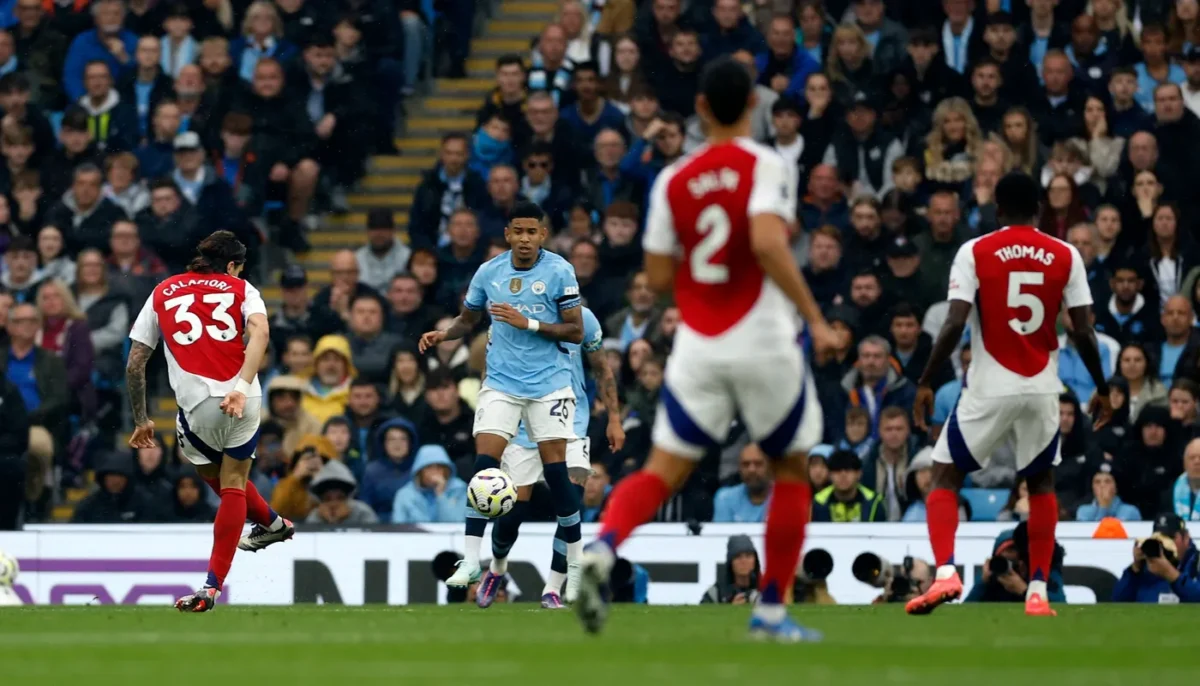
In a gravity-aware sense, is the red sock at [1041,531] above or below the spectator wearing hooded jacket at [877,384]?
below

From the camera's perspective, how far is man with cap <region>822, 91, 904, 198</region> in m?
22.1

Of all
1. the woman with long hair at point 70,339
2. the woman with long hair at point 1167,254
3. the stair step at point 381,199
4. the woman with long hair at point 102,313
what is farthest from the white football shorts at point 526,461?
the stair step at point 381,199

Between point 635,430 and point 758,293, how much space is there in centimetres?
1023

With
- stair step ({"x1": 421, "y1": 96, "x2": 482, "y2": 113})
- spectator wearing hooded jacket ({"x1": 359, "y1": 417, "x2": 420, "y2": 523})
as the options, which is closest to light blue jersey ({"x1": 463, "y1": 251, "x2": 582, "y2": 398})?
spectator wearing hooded jacket ({"x1": 359, "y1": 417, "x2": 420, "y2": 523})

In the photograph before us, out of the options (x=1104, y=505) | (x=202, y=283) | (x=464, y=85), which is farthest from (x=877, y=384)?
(x=464, y=85)

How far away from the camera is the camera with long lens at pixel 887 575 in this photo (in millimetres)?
17125

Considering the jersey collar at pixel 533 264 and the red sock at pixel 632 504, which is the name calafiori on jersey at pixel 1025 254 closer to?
the jersey collar at pixel 533 264

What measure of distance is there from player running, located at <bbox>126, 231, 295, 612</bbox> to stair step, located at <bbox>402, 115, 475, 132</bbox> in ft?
38.7

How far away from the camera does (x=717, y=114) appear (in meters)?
9.93

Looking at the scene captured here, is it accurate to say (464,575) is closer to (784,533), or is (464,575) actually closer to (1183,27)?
(784,533)

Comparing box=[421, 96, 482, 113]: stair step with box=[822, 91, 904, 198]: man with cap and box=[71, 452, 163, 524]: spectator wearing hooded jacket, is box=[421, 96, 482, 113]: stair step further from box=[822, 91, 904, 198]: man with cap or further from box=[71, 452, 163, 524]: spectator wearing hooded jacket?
box=[71, 452, 163, 524]: spectator wearing hooded jacket

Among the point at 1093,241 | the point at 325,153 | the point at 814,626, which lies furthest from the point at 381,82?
the point at 814,626

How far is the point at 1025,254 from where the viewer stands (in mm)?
13336

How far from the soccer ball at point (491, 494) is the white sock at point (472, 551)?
543 mm
